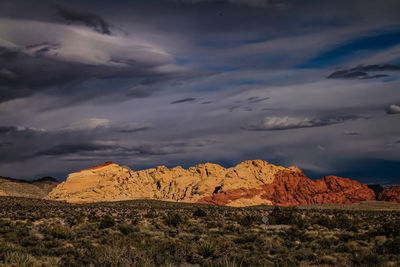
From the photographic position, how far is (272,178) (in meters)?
112

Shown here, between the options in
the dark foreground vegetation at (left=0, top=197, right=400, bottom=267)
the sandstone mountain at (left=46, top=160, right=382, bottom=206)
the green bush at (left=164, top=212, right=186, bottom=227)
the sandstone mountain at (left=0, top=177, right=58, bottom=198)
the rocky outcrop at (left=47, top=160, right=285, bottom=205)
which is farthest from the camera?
the sandstone mountain at (left=0, top=177, right=58, bottom=198)

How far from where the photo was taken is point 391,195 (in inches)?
4274

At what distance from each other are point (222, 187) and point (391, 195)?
57178 mm

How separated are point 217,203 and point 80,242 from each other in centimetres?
7548

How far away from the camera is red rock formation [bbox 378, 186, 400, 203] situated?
10625 cm

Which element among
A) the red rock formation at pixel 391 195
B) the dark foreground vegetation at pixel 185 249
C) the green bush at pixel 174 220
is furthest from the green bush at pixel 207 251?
the red rock formation at pixel 391 195

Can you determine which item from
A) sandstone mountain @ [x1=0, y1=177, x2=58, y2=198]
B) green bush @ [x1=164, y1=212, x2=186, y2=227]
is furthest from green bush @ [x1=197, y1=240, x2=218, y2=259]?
sandstone mountain @ [x1=0, y1=177, x2=58, y2=198]

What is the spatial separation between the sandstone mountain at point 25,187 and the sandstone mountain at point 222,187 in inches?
769

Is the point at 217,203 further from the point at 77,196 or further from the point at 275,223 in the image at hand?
the point at 275,223

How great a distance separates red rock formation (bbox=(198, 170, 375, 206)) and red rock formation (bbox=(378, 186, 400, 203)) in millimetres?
3124

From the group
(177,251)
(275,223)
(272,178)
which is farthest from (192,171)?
(177,251)

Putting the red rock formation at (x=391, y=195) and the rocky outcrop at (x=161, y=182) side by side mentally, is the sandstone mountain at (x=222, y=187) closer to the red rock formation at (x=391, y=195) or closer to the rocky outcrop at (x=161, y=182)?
the rocky outcrop at (x=161, y=182)

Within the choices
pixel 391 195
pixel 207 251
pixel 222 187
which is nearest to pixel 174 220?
pixel 207 251

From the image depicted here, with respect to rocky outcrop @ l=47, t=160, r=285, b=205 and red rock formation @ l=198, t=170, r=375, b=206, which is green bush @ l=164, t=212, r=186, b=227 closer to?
red rock formation @ l=198, t=170, r=375, b=206
